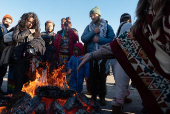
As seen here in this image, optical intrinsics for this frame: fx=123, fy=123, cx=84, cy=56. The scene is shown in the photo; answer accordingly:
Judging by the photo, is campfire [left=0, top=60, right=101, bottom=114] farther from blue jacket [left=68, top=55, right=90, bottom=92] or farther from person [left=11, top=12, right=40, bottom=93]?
blue jacket [left=68, top=55, right=90, bottom=92]

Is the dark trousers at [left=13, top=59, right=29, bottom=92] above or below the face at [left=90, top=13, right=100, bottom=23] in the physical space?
below

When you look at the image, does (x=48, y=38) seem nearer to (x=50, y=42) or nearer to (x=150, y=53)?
(x=50, y=42)

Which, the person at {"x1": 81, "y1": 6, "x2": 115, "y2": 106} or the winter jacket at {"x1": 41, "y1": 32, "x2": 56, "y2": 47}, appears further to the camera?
the winter jacket at {"x1": 41, "y1": 32, "x2": 56, "y2": 47}

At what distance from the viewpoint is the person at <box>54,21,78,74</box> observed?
4.04 m

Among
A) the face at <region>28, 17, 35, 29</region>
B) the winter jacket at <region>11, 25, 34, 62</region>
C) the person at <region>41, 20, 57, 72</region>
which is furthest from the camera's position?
the person at <region>41, 20, 57, 72</region>

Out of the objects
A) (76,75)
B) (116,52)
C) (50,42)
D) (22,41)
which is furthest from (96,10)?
(116,52)

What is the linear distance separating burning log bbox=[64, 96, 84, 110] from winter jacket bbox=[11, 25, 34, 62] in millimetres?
1907

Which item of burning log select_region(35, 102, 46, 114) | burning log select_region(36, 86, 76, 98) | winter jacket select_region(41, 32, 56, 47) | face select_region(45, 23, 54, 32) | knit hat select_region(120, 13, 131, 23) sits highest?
face select_region(45, 23, 54, 32)

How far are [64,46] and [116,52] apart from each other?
9.47 ft

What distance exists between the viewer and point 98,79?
3291 millimetres

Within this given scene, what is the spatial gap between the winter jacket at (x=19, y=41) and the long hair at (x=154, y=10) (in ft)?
9.22

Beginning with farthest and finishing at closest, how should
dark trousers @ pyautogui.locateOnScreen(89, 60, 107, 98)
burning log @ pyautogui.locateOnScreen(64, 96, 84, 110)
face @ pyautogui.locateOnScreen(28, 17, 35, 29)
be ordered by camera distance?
face @ pyautogui.locateOnScreen(28, 17, 35, 29)
dark trousers @ pyautogui.locateOnScreen(89, 60, 107, 98)
burning log @ pyautogui.locateOnScreen(64, 96, 84, 110)

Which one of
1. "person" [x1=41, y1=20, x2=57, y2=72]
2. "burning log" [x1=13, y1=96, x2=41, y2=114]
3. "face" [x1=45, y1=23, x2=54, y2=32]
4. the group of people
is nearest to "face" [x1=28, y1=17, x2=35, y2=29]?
the group of people

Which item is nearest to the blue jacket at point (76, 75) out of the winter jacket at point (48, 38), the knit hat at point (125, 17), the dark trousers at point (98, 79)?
the dark trousers at point (98, 79)
